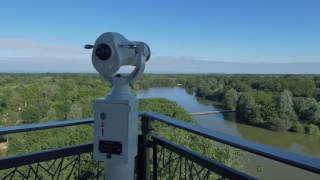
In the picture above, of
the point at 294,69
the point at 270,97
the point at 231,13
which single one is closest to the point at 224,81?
the point at 270,97

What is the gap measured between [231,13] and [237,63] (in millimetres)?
12878

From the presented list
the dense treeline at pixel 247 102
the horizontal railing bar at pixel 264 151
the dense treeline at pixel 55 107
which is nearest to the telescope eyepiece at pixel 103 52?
A: the horizontal railing bar at pixel 264 151

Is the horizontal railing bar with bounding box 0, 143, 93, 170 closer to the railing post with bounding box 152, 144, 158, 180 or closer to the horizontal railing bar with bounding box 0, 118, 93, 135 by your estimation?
the horizontal railing bar with bounding box 0, 118, 93, 135

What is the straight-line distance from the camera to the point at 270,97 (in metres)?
25.0

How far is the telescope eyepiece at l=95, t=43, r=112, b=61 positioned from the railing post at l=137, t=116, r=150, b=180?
0.63 metres

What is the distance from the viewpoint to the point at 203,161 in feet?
4.40

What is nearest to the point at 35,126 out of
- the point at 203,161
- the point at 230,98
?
the point at 203,161

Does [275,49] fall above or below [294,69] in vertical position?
above

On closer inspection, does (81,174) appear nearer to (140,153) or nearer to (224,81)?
(140,153)

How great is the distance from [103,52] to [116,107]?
25 centimetres

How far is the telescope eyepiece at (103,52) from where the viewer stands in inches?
49.3

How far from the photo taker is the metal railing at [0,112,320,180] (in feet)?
3.68

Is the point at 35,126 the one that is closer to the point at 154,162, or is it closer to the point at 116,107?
the point at 116,107

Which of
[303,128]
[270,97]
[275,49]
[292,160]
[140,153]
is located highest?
[275,49]
